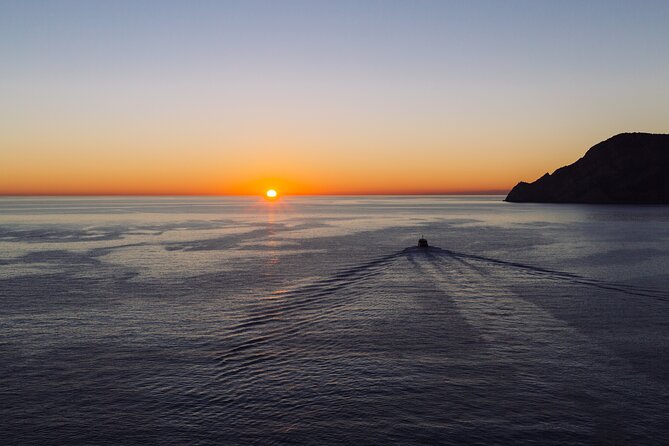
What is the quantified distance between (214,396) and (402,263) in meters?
41.9

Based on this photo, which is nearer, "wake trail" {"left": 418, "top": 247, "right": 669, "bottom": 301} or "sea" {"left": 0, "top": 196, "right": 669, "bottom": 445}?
"sea" {"left": 0, "top": 196, "right": 669, "bottom": 445}

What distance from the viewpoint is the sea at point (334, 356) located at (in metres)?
17.8

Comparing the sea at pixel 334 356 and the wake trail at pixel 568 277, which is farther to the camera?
the wake trail at pixel 568 277

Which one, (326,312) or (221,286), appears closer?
(326,312)

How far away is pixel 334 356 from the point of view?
82.9 feet

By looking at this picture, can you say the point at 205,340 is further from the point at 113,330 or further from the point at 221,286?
the point at 221,286

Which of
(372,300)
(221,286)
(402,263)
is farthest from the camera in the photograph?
(402,263)

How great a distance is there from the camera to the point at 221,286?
45.1 meters

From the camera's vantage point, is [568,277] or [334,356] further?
[568,277]

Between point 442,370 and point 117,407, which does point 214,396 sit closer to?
point 117,407

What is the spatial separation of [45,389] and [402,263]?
144 ft

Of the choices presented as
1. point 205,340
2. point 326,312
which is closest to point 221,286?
point 326,312

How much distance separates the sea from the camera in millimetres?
17844

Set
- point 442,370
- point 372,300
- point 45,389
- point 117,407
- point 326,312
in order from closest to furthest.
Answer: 1. point 117,407
2. point 45,389
3. point 442,370
4. point 326,312
5. point 372,300
